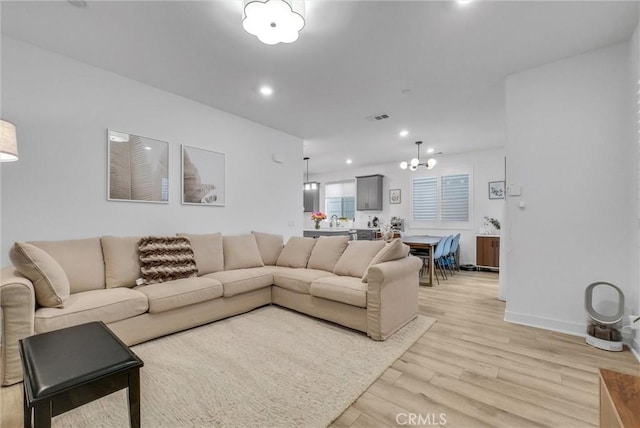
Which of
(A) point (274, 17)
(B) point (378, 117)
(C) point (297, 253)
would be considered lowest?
(C) point (297, 253)

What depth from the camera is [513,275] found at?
124 inches

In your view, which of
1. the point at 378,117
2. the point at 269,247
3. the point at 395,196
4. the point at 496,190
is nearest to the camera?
the point at 269,247

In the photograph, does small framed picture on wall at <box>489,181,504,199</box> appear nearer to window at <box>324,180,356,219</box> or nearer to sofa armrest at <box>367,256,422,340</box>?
window at <box>324,180,356,219</box>

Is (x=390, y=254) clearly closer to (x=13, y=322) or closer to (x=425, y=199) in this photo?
(x=13, y=322)

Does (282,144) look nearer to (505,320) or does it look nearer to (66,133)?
(66,133)

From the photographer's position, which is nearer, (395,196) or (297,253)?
(297,253)

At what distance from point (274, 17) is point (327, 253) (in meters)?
2.58

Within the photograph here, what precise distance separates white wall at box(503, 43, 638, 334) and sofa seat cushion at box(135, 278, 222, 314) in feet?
10.8

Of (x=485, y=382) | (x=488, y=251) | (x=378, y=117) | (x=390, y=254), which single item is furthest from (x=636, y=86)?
(x=488, y=251)

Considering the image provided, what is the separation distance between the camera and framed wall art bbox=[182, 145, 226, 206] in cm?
375

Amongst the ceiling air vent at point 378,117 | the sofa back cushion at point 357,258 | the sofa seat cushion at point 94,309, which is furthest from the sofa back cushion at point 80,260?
the ceiling air vent at point 378,117

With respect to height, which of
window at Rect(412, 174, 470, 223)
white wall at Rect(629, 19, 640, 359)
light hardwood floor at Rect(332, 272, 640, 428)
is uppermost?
white wall at Rect(629, 19, 640, 359)

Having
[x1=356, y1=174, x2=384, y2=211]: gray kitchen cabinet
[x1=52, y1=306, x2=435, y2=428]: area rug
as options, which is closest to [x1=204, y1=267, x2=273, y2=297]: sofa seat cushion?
[x1=52, y1=306, x2=435, y2=428]: area rug

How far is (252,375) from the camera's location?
203cm
